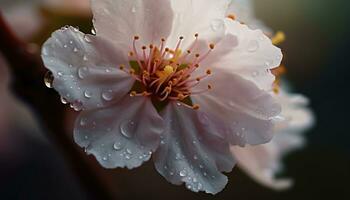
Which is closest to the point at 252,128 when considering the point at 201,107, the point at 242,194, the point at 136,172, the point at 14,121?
the point at 201,107

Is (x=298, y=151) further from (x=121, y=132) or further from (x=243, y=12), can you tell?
(x=121, y=132)

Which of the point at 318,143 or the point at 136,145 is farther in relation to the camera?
the point at 318,143

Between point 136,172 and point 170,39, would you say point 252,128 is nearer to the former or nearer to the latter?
point 170,39

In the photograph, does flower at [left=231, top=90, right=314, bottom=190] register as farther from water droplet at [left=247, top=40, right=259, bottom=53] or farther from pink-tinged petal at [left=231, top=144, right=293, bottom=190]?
water droplet at [left=247, top=40, right=259, bottom=53]

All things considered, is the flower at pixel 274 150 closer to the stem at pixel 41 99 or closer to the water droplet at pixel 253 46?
the water droplet at pixel 253 46

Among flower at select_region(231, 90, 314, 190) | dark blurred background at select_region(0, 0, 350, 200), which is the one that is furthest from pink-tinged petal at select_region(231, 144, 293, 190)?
dark blurred background at select_region(0, 0, 350, 200)

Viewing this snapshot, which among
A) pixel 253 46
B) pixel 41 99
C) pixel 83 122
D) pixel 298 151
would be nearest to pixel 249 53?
pixel 253 46
